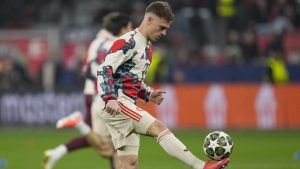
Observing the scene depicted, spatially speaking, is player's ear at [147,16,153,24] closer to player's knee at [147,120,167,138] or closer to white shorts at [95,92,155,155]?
white shorts at [95,92,155,155]

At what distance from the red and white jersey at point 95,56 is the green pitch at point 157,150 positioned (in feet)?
5.72

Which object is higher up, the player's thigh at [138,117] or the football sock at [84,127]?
the player's thigh at [138,117]

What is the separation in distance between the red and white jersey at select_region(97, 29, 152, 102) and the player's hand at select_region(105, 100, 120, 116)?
5cm

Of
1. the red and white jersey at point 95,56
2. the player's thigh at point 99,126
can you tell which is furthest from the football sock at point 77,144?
the red and white jersey at point 95,56

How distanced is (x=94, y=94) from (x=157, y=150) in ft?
14.9

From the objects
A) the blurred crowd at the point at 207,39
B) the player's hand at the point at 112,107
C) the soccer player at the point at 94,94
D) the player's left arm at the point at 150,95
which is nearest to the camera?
the player's hand at the point at 112,107

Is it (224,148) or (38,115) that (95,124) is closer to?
(224,148)

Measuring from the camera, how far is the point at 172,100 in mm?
20438

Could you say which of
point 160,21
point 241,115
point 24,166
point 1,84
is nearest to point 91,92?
point 24,166

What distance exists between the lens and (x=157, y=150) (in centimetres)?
1641

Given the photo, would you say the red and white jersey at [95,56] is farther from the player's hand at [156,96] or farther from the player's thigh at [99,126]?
the player's hand at [156,96]

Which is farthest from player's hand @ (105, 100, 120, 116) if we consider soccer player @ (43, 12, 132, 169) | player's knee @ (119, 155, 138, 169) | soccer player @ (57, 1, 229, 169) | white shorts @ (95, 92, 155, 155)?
soccer player @ (43, 12, 132, 169)

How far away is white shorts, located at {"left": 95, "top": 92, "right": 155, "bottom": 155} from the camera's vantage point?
8812mm

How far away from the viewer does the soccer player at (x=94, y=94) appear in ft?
37.9
